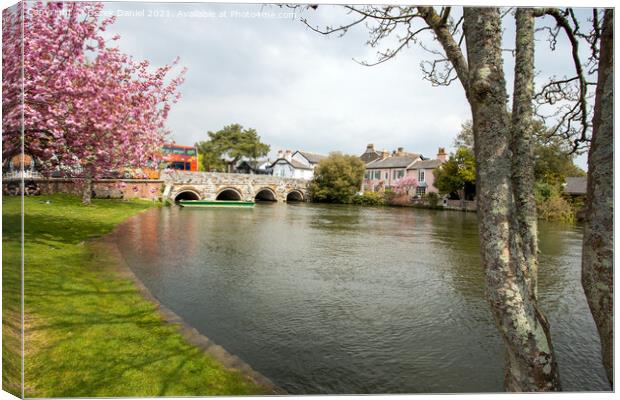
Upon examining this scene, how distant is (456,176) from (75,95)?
25952 millimetres

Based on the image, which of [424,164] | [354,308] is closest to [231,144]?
[354,308]

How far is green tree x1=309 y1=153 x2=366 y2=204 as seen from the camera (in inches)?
1335

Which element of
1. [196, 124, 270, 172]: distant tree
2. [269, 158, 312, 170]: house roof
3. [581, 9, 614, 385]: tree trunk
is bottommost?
[581, 9, 614, 385]: tree trunk

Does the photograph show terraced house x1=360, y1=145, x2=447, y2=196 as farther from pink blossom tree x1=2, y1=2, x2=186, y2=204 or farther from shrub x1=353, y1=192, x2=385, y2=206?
pink blossom tree x1=2, y1=2, x2=186, y2=204

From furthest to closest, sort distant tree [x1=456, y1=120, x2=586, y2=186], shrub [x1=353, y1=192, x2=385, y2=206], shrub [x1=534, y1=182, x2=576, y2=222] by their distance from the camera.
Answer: shrub [x1=353, y1=192, x2=385, y2=206], shrub [x1=534, y1=182, x2=576, y2=222], distant tree [x1=456, y1=120, x2=586, y2=186]

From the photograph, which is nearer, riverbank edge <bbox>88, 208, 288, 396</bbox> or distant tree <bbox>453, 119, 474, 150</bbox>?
riverbank edge <bbox>88, 208, 288, 396</bbox>

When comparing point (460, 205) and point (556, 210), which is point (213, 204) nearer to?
point (460, 205)

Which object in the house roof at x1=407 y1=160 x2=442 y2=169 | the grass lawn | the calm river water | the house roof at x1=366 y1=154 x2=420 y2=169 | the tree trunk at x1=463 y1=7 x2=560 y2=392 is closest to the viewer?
the tree trunk at x1=463 y1=7 x2=560 y2=392

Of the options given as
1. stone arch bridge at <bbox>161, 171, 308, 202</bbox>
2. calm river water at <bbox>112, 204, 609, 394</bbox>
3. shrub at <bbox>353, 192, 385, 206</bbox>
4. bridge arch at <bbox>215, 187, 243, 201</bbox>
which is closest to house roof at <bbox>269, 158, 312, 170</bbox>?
stone arch bridge at <bbox>161, 171, 308, 202</bbox>

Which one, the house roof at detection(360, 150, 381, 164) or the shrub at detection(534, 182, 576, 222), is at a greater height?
the house roof at detection(360, 150, 381, 164)

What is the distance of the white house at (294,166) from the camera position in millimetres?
35688

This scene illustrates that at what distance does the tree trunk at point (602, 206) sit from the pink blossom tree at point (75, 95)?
12.5 feet

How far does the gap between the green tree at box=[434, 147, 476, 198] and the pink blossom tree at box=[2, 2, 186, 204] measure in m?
22.9

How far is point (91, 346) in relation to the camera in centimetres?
355
